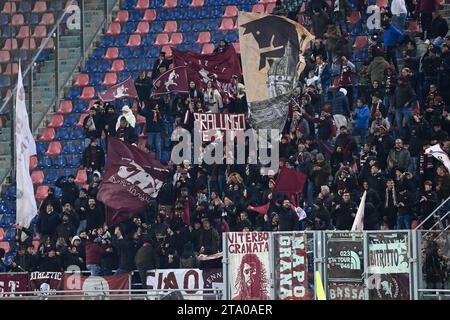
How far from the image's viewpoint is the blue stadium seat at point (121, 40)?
107 ft

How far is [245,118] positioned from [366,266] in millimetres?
7864

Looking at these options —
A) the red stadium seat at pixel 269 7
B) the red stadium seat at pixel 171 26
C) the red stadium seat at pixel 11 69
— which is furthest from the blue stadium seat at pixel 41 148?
the red stadium seat at pixel 269 7

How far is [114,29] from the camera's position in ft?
108

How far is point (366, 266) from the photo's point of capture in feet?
64.7

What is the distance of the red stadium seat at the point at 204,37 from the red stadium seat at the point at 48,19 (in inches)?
121

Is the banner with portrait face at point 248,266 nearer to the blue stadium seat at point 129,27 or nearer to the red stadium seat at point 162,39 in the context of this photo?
the red stadium seat at point 162,39

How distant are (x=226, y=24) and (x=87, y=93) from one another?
3.27m

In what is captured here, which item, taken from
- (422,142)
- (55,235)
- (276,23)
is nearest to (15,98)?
(55,235)

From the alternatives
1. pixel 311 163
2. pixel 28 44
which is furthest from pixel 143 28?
pixel 311 163

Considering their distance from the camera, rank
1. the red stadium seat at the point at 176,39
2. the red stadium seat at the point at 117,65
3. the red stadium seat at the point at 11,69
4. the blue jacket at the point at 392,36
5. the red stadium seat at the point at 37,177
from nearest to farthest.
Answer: the blue jacket at the point at 392,36, the red stadium seat at the point at 37,177, the red stadium seat at the point at 11,69, the red stadium seat at the point at 117,65, the red stadium seat at the point at 176,39

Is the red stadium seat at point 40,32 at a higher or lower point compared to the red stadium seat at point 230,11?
lower

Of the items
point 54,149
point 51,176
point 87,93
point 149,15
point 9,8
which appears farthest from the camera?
point 149,15

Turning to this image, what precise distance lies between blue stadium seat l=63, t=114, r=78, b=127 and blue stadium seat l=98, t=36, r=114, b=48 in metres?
2.04

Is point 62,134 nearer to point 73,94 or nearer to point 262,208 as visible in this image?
point 73,94
